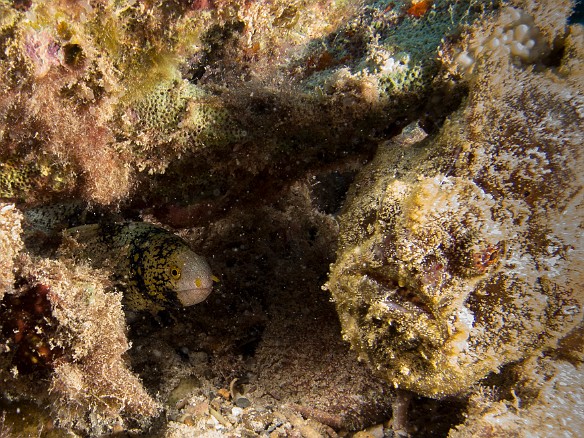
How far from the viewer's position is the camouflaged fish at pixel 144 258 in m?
3.32

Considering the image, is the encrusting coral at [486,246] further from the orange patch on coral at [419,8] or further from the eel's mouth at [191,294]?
the eel's mouth at [191,294]

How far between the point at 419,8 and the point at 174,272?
9.71 feet

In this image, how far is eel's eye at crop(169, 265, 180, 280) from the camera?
333 centimetres

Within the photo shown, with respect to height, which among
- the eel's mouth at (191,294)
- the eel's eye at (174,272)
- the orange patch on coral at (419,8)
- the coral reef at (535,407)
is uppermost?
the orange patch on coral at (419,8)

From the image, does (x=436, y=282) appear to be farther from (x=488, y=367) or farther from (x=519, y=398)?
(x=519, y=398)

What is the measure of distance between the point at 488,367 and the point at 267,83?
2.33m

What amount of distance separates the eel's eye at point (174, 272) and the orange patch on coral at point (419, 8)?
285 centimetres

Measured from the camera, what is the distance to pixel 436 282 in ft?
6.86

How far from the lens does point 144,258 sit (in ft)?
11.3

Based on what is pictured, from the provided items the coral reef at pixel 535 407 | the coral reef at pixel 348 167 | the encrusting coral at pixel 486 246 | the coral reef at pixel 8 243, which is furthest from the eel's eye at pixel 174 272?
the coral reef at pixel 535 407

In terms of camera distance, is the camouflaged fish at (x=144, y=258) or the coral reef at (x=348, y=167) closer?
the coral reef at (x=348, y=167)

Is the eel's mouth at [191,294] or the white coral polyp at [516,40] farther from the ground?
the white coral polyp at [516,40]

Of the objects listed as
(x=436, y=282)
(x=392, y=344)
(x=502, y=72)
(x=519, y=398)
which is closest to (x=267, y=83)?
(x=502, y=72)

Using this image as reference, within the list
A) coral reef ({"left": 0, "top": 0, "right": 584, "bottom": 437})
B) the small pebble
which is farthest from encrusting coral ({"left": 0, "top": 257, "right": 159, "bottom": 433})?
the small pebble
